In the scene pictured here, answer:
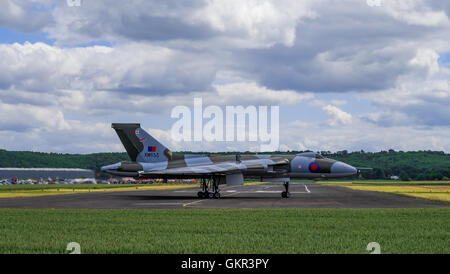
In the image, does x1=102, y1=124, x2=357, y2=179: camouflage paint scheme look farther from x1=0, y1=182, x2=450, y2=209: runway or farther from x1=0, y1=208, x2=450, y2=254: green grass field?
x1=0, y1=208, x2=450, y2=254: green grass field

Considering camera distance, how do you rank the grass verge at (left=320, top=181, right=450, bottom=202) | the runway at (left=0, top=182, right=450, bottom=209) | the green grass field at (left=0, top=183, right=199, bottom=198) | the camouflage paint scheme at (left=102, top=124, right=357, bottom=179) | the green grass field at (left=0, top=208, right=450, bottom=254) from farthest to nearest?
1. the green grass field at (left=0, top=183, right=199, bottom=198)
2. the grass verge at (left=320, top=181, right=450, bottom=202)
3. the camouflage paint scheme at (left=102, top=124, right=357, bottom=179)
4. the runway at (left=0, top=182, right=450, bottom=209)
5. the green grass field at (left=0, top=208, right=450, bottom=254)

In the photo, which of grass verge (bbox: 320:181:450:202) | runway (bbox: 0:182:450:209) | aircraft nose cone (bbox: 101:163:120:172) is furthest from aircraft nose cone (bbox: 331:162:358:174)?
aircraft nose cone (bbox: 101:163:120:172)

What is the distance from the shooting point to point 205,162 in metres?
43.5

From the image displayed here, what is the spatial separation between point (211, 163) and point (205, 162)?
0.53 m

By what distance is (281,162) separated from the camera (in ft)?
141

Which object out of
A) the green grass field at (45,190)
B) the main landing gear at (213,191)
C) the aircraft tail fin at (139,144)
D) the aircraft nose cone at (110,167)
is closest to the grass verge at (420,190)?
the main landing gear at (213,191)

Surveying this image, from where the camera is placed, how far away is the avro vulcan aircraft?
42.8 meters

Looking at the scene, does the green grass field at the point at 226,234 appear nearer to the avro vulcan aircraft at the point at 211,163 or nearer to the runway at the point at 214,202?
the runway at the point at 214,202

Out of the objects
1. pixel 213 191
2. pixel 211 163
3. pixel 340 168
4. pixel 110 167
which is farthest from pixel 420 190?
pixel 110 167

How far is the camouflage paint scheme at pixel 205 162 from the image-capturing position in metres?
42.9

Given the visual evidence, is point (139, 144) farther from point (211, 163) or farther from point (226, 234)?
point (226, 234)
